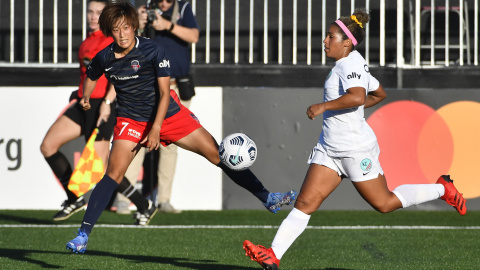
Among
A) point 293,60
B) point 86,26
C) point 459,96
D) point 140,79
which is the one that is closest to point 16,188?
point 86,26

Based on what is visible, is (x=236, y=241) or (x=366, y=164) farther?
(x=236, y=241)

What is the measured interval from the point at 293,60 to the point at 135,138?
4940 millimetres

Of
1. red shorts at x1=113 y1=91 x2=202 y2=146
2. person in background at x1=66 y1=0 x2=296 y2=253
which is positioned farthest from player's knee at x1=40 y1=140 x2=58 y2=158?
red shorts at x1=113 y1=91 x2=202 y2=146

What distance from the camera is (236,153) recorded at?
6879mm

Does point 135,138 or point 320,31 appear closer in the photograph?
point 135,138

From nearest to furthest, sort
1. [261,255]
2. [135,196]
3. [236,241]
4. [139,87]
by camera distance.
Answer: [261,255], [139,87], [236,241], [135,196]

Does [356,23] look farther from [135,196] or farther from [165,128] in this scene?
[135,196]

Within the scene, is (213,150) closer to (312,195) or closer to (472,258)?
(312,195)

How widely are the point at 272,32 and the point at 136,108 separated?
17.5 ft

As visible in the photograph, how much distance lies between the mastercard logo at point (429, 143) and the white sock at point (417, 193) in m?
3.89

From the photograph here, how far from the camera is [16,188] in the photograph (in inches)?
419

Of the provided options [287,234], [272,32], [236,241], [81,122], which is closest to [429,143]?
[272,32]

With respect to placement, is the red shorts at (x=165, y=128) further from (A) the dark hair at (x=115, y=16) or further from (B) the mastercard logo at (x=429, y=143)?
(B) the mastercard logo at (x=429, y=143)

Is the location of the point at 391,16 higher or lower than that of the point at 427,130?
higher
